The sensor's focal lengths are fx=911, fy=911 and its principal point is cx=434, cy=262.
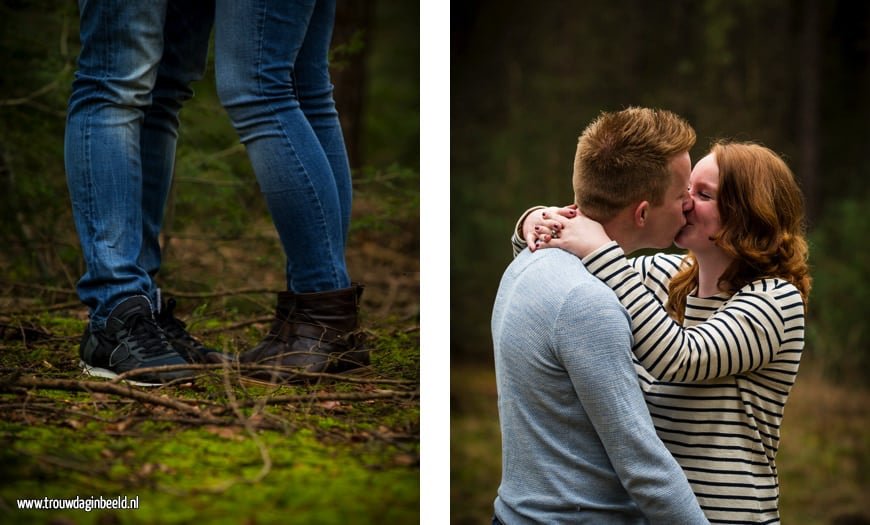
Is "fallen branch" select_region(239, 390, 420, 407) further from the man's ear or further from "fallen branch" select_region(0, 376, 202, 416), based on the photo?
the man's ear

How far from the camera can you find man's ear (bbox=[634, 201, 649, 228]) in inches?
54.4

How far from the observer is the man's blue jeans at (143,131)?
5.18ft

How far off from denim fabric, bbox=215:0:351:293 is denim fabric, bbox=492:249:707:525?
40 cm

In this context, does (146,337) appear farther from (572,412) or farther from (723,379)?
(723,379)

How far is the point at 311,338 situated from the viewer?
1648 millimetres

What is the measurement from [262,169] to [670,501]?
34.4 inches

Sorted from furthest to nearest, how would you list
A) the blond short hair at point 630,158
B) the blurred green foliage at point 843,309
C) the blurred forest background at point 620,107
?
1. the blurred green foliage at point 843,309
2. the blurred forest background at point 620,107
3. the blond short hair at point 630,158

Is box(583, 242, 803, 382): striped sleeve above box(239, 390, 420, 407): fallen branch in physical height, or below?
above

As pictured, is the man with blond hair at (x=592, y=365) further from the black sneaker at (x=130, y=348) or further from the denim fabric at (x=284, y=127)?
the black sneaker at (x=130, y=348)

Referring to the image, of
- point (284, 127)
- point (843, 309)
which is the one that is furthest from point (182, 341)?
point (843, 309)

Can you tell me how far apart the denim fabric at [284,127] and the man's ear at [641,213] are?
558mm

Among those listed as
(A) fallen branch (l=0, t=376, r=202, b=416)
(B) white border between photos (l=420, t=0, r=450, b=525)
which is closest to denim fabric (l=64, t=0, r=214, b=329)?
(A) fallen branch (l=0, t=376, r=202, b=416)

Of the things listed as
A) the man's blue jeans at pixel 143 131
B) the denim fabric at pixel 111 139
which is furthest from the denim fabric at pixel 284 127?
the denim fabric at pixel 111 139

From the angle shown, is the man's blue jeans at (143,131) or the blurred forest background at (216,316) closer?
the blurred forest background at (216,316)
